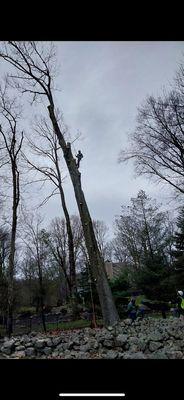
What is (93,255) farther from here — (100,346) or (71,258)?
(71,258)

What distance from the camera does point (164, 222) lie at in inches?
613

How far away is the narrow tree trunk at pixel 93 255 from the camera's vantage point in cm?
556

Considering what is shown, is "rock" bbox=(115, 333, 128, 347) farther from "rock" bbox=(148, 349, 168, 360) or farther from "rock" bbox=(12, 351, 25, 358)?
"rock" bbox=(12, 351, 25, 358)

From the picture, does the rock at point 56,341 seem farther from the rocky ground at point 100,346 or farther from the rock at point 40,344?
the rock at point 40,344

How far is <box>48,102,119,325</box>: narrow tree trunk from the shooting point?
5.56 metres

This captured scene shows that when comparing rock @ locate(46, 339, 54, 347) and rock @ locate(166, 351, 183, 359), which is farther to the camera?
rock @ locate(46, 339, 54, 347)

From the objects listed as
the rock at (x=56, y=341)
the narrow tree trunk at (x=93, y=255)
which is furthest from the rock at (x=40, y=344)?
the narrow tree trunk at (x=93, y=255)

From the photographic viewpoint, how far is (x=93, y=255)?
19.0 feet

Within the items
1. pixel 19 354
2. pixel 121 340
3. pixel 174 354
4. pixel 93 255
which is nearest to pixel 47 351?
pixel 19 354

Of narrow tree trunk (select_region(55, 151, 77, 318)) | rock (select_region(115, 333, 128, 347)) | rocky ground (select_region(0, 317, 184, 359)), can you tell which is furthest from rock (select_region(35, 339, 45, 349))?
narrow tree trunk (select_region(55, 151, 77, 318))
